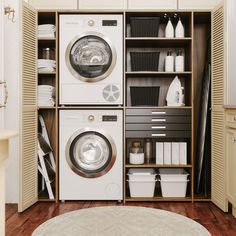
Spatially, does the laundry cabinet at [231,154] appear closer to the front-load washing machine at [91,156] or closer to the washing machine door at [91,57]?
the front-load washing machine at [91,156]

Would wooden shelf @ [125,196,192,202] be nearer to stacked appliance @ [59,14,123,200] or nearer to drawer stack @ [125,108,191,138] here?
stacked appliance @ [59,14,123,200]

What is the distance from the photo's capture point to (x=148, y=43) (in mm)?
4098

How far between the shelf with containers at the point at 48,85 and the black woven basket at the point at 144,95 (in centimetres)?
81

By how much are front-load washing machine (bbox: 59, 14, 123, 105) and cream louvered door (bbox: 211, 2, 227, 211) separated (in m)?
0.94

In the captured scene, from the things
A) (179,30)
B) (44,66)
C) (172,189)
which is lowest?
(172,189)

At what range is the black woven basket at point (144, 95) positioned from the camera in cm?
391

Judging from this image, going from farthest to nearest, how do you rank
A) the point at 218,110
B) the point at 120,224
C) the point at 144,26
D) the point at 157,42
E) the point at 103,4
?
the point at 103,4
the point at 157,42
the point at 144,26
the point at 218,110
the point at 120,224

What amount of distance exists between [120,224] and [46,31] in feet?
6.96

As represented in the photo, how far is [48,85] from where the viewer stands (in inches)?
160

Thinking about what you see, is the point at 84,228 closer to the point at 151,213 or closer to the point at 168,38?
the point at 151,213

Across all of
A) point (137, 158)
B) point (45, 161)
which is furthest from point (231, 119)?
point (45, 161)

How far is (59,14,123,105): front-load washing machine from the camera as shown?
12.6 feet

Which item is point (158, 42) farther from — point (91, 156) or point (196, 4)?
point (91, 156)

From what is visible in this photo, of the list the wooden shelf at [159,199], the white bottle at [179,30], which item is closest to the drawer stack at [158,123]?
the wooden shelf at [159,199]
